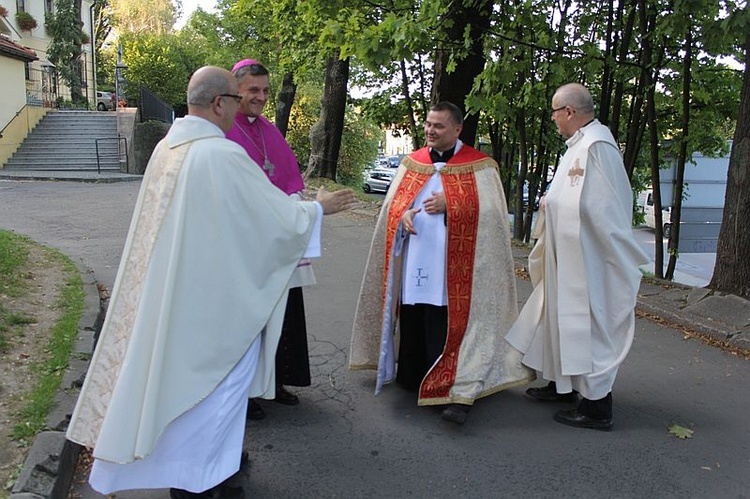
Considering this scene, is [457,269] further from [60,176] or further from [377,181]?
[377,181]

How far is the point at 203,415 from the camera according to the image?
300 centimetres

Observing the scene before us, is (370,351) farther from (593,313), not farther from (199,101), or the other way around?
(199,101)

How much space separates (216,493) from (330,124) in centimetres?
1366

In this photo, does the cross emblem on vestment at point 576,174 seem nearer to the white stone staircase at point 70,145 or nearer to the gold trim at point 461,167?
the gold trim at point 461,167

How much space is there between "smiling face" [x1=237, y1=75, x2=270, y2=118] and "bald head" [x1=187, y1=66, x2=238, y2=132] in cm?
81

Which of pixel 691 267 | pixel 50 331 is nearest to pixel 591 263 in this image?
pixel 50 331

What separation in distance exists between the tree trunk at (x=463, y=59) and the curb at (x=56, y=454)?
5789mm

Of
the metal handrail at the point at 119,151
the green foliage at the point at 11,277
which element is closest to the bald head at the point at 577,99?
the green foliage at the point at 11,277

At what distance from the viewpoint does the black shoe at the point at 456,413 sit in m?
4.12

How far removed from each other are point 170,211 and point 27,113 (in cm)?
2563

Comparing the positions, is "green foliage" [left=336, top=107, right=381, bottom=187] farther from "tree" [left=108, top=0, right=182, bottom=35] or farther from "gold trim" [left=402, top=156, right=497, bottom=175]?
"tree" [left=108, top=0, right=182, bottom=35]

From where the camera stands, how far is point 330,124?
1628cm

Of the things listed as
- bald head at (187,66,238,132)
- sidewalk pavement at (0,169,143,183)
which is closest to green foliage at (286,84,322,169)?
sidewalk pavement at (0,169,143,183)

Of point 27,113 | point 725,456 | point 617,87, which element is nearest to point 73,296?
point 725,456
